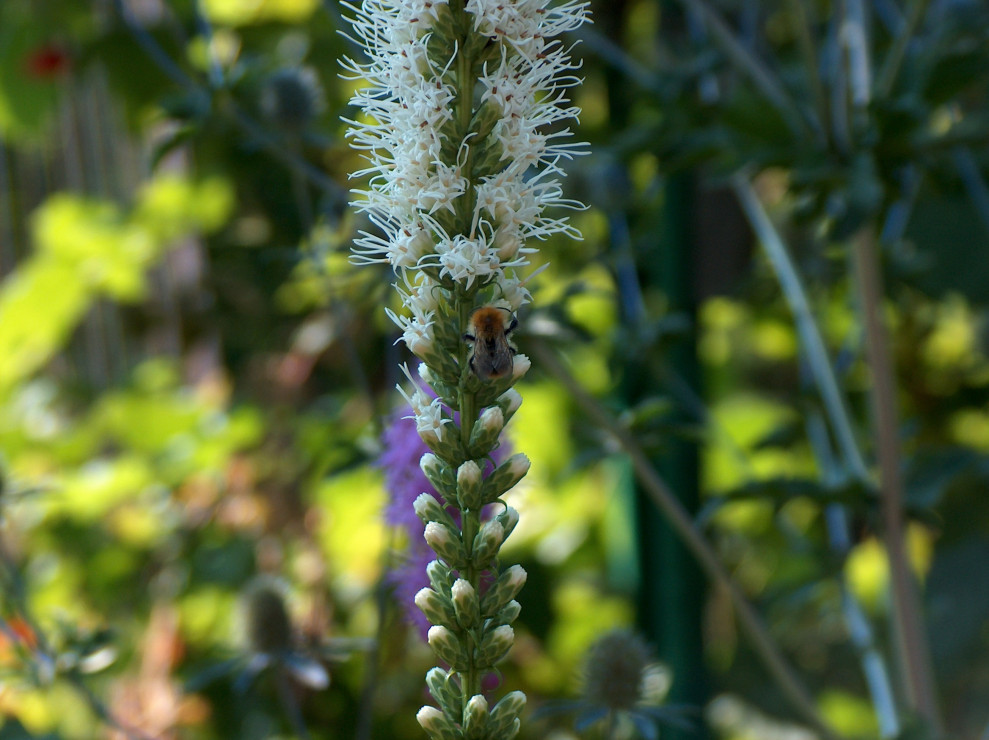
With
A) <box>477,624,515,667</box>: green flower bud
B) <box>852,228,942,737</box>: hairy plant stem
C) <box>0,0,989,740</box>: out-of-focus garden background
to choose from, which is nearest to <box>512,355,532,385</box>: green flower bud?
<box>477,624,515,667</box>: green flower bud

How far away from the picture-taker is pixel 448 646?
0.38m

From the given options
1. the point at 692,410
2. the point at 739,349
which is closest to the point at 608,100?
the point at 692,410

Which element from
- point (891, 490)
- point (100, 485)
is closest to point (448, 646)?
point (891, 490)

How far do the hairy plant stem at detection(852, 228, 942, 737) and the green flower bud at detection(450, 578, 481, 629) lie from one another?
61 centimetres

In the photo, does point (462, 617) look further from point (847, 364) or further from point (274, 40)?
point (274, 40)

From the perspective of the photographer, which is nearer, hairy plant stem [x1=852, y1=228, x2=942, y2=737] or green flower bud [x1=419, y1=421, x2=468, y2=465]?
green flower bud [x1=419, y1=421, x2=468, y2=465]

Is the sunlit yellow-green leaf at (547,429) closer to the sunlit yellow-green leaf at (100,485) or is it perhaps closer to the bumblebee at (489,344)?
the sunlit yellow-green leaf at (100,485)

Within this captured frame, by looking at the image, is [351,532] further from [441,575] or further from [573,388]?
[441,575]

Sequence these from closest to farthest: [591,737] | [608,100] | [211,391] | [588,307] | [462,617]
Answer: [462,617] < [591,737] < [608,100] < [588,307] < [211,391]

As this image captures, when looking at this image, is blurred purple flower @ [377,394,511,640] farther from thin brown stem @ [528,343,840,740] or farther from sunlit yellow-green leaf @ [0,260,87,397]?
sunlit yellow-green leaf @ [0,260,87,397]

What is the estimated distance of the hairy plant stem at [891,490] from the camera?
0.86 m

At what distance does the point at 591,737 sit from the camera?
1138 millimetres

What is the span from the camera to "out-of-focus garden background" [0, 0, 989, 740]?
0.87 meters

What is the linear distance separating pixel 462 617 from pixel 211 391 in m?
1.50
